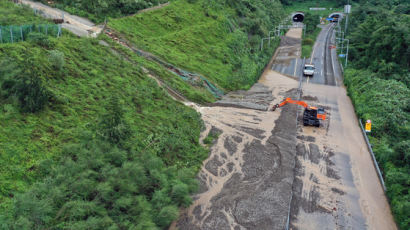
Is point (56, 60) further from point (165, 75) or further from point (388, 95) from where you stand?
point (388, 95)

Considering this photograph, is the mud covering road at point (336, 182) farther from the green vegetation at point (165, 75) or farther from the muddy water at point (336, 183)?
the green vegetation at point (165, 75)

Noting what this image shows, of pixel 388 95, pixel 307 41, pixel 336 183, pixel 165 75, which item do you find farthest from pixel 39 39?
pixel 307 41

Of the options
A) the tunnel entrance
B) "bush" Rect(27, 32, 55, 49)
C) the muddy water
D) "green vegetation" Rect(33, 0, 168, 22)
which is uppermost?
the tunnel entrance

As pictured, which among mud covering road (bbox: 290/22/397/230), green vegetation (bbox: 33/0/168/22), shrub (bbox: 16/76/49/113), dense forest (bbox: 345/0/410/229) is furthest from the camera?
green vegetation (bbox: 33/0/168/22)

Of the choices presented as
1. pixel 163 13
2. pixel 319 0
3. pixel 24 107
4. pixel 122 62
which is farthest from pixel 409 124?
pixel 319 0

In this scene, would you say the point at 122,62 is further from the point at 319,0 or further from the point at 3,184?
the point at 319,0

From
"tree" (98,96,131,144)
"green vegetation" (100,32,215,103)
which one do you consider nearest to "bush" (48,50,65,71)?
"tree" (98,96,131,144)

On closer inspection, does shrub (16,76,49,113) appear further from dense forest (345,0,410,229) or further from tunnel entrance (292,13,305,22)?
tunnel entrance (292,13,305,22)

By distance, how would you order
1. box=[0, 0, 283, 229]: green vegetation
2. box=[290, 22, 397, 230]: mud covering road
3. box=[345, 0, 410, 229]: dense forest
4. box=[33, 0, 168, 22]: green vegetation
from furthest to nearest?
box=[33, 0, 168, 22]: green vegetation
box=[345, 0, 410, 229]: dense forest
box=[290, 22, 397, 230]: mud covering road
box=[0, 0, 283, 229]: green vegetation
